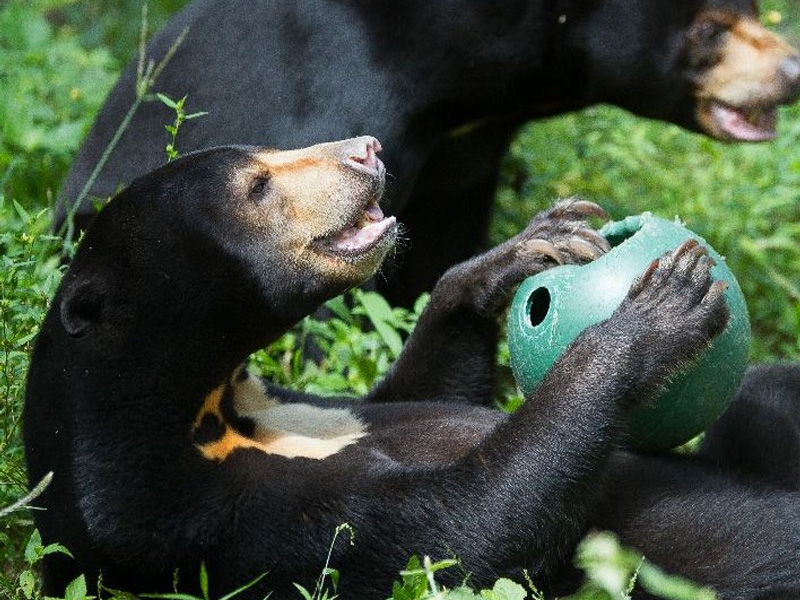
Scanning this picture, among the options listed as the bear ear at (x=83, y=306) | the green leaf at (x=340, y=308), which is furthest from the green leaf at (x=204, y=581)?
the green leaf at (x=340, y=308)

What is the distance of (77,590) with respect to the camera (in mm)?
3762

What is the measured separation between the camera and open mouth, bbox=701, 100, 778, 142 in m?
6.62

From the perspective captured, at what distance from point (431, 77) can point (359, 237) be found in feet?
7.01

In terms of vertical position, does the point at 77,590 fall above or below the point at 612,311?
below

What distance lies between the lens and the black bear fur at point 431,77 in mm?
6066

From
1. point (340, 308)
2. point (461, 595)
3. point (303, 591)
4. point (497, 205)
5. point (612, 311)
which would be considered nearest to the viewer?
point (461, 595)

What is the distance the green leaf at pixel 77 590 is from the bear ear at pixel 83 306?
622mm

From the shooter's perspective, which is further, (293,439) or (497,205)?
(497,205)

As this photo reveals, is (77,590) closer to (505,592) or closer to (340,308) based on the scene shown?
(505,592)

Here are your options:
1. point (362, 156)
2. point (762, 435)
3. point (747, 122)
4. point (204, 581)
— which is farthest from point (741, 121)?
point (204, 581)

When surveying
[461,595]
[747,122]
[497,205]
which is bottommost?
[497,205]

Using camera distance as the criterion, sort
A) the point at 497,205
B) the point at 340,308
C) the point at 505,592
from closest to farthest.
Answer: the point at 505,592, the point at 340,308, the point at 497,205

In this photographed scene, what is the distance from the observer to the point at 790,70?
6.61 meters

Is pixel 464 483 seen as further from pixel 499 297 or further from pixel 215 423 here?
pixel 499 297
